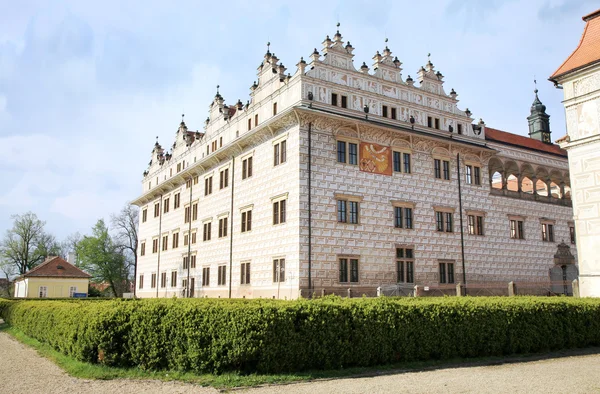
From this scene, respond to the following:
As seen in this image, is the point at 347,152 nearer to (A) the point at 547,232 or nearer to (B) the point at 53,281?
(A) the point at 547,232

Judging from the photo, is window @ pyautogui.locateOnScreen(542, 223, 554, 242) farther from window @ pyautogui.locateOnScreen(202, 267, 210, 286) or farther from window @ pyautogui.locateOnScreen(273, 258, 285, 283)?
window @ pyautogui.locateOnScreen(202, 267, 210, 286)

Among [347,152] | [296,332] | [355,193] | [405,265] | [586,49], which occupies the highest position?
[586,49]

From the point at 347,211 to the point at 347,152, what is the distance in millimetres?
3334

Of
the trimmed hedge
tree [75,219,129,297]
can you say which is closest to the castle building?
the trimmed hedge

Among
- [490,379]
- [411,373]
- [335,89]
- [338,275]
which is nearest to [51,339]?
[411,373]

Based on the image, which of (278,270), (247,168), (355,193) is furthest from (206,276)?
(355,193)

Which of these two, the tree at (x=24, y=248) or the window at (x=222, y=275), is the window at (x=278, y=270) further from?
the tree at (x=24, y=248)

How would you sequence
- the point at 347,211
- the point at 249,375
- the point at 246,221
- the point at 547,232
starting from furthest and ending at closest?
the point at 547,232 → the point at 246,221 → the point at 347,211 → the point at 249,375

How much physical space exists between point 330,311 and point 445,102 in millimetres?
26006

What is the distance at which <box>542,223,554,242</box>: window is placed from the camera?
37.8 meters

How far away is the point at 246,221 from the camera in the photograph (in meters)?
31.8

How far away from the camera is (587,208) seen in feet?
72.8

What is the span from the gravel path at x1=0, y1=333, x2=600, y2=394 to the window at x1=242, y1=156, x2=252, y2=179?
20.8 m

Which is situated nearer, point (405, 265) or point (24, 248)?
point (405, 265)
